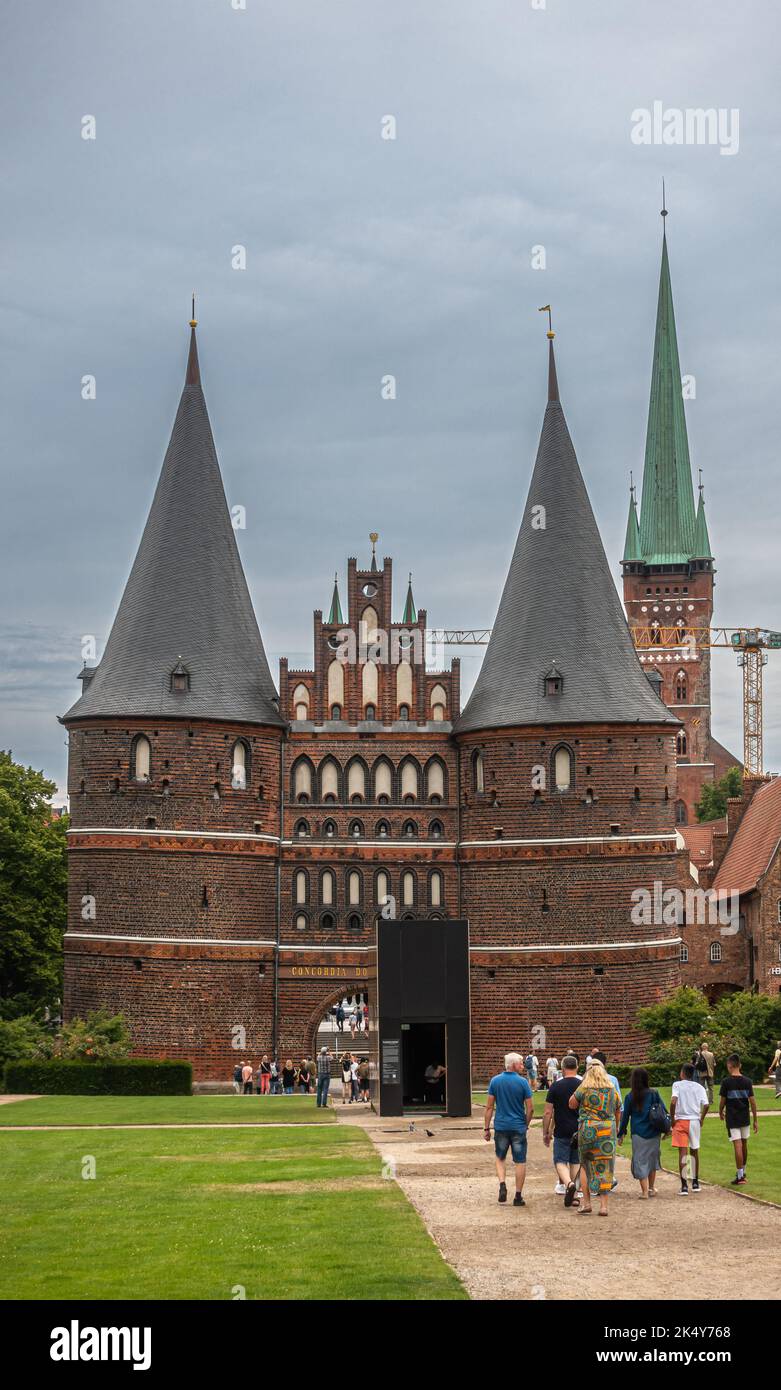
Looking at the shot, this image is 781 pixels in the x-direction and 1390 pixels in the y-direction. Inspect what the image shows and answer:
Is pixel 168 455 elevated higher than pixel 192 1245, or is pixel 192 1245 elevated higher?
pixel 168 455

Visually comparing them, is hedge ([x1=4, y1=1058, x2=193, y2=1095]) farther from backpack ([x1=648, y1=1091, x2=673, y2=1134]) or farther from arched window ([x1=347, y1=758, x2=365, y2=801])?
backpack ([x1=648, y1=1091, x2=673, y2=1134])

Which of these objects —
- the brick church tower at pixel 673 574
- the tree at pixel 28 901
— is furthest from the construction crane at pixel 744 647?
the tree at pixel 28 901

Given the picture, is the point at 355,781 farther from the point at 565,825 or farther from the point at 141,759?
the point at 141,759

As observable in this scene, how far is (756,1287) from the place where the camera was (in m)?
13.8

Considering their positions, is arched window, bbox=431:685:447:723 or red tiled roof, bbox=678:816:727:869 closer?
arched window, bbox=431:685:447:723

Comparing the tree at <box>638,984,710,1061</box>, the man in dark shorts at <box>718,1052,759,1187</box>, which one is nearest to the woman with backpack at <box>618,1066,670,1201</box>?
the man in dark shorts at <box>718,1052,759,1187</box>

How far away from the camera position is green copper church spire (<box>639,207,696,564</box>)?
127 metres

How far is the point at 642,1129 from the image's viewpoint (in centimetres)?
1902

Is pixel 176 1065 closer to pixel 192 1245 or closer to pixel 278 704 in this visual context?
pixel 278 704

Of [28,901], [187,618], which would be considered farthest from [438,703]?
[28,901]

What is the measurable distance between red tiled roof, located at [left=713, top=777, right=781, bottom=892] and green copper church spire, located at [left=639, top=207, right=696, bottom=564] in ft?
195

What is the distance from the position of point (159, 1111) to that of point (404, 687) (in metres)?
20.6
